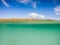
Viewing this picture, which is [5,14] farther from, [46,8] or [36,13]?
[46,8]

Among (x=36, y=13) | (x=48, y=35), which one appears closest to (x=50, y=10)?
(x=36, y=13)

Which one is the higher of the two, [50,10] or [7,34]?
[50,10]

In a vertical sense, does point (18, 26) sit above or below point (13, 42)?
above

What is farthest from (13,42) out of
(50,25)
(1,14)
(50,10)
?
(50,10)

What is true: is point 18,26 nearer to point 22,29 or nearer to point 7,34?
point 22,29

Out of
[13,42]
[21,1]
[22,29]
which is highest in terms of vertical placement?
[21,1]

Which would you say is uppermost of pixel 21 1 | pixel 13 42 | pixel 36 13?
pixel 21 1
